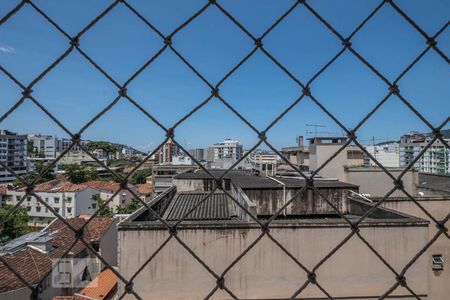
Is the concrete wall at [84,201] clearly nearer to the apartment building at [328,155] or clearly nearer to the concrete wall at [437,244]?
the apartment building at [328,155]

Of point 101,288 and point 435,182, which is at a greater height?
point 435,182

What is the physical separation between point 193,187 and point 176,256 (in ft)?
24.4

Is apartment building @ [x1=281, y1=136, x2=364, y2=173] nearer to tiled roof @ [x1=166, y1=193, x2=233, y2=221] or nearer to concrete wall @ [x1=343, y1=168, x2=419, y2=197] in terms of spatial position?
concrete wall @ [x1=343, y1=168, x2=419, y2=197]

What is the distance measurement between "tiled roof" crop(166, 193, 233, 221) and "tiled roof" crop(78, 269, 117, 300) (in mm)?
3218

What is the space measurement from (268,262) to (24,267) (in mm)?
6381

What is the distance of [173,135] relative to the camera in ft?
3.80

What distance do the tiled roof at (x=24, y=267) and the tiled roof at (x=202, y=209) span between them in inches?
128

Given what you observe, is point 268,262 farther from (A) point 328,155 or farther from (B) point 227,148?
(B) point 227,148

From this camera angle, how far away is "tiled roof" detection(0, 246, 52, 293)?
7.09m

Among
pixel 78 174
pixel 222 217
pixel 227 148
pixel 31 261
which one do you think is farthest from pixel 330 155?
pixel 227 148

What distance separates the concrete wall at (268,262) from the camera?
432cm

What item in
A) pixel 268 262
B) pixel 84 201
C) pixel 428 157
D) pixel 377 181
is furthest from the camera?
pixel 428 157

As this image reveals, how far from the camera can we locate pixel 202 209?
737cm

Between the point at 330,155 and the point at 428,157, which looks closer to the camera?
the point at 330,155
